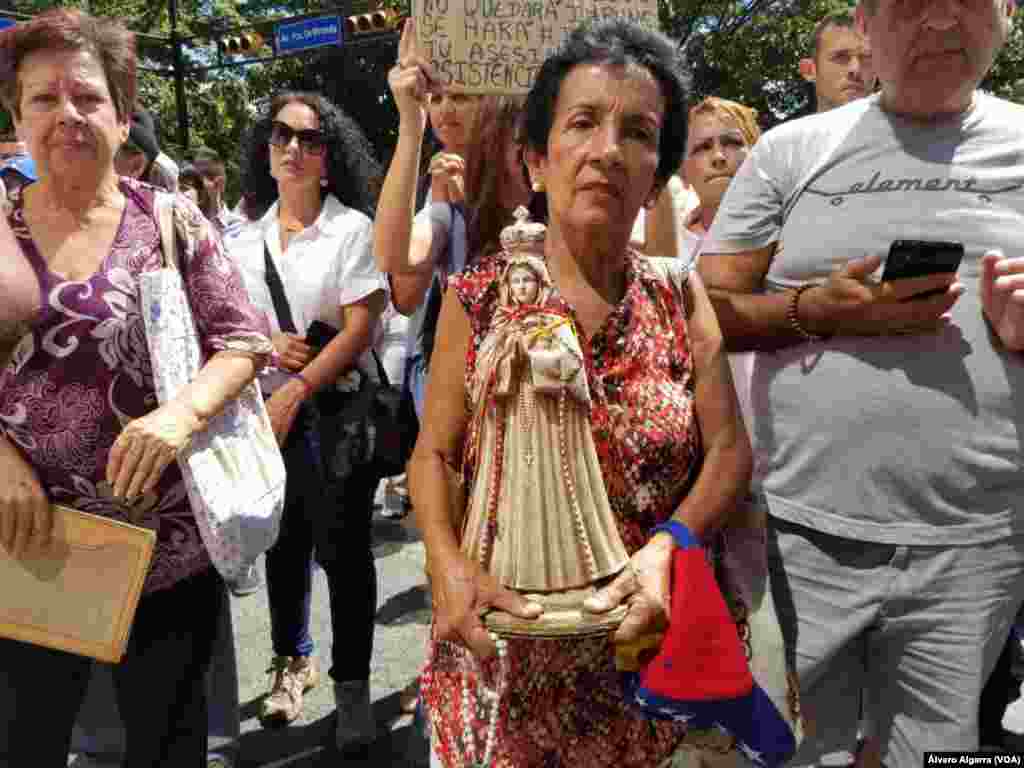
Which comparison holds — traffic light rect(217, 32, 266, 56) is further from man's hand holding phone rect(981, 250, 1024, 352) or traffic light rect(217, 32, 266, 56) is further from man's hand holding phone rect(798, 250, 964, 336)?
man's hand holding phone rect(981, 250, 1024, 352)

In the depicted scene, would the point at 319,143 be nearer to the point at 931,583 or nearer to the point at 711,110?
the point at 711,110

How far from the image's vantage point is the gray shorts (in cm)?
191

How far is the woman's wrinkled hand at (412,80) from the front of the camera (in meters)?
2.52

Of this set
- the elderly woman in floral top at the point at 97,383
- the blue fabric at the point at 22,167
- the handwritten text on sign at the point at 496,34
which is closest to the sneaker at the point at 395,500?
the blue fabric at the point at 22,167

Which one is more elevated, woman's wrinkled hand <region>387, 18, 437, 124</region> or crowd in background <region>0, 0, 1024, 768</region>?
woman's wrinkled hand <region>387, 18, 437, 124</region>

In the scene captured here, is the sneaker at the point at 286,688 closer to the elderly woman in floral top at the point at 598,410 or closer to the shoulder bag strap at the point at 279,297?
the shoulder bag strap at the point at 279,297

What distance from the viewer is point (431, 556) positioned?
5.40 feet

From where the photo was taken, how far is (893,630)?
1959mm

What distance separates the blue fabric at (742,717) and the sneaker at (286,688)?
7.73 feet

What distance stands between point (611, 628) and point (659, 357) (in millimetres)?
493

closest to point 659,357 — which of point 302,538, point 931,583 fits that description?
point 931,583

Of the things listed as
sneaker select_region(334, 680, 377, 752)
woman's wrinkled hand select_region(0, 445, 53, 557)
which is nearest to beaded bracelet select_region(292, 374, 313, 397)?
sneaker select_region(334, 680, 377, 752)

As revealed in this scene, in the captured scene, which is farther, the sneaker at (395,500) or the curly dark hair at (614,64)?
the sneaker at (395,500)

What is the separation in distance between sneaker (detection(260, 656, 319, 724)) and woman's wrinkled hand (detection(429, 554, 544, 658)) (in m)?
2.26
